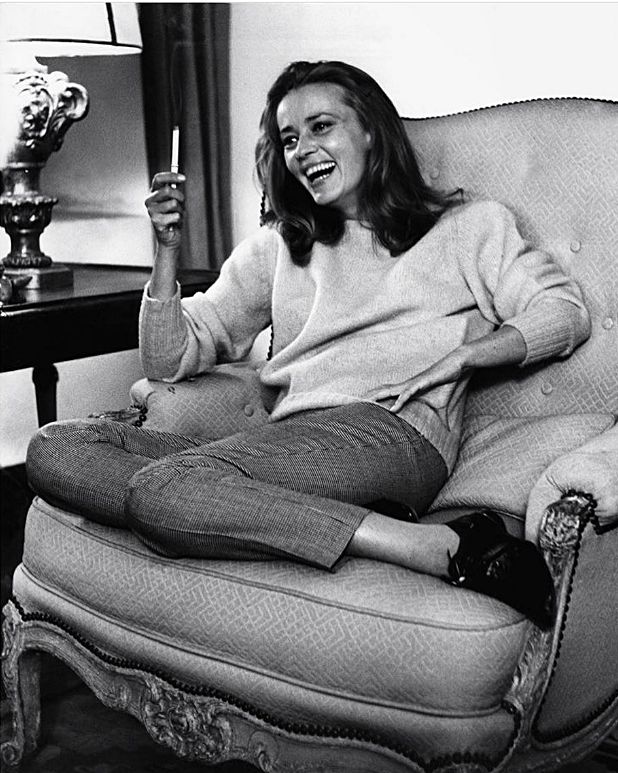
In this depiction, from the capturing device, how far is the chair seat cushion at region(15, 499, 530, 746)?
137 centimetres

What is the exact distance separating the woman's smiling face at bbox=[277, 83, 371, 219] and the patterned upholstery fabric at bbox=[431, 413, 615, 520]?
51 centimetres

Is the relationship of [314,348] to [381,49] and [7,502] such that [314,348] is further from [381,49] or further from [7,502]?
[7,502]

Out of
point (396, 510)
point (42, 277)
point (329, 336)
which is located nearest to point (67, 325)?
point (42, 277)

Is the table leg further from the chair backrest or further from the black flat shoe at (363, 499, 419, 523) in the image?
the black flat shoe at (363, 499, 419, 523)

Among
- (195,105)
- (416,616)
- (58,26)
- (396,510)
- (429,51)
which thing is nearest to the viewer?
(416,616)

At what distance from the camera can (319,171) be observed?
6.59 ft

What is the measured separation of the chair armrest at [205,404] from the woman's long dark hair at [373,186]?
254 mm

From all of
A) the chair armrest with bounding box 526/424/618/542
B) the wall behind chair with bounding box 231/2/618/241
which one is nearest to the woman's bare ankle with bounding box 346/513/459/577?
the chair armrest with bounding box 526/424/618/542

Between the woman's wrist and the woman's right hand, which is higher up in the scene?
the woman's right hand

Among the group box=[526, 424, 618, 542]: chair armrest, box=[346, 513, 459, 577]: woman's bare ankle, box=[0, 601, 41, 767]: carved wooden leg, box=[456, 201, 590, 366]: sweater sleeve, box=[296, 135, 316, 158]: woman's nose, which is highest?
box=[296, 135, 316, 158]: woman's nose

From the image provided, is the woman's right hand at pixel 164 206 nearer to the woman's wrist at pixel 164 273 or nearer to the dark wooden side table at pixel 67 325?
the woman's wrist at pixel 164 273

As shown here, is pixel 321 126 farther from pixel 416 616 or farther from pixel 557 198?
pixel 416 616

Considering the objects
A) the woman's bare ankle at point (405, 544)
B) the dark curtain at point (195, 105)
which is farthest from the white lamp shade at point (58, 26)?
the woman's bare ankle at point (405, 544)

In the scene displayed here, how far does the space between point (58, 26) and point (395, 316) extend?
105 centimetres
